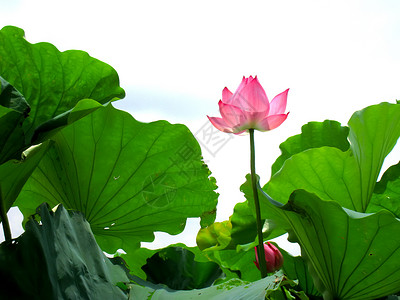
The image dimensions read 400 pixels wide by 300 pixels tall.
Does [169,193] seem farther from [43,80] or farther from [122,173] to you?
[43,80]

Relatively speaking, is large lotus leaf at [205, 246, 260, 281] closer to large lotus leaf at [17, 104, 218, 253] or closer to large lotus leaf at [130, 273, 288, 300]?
large lotus leaf at [17, 104, 218, 253]

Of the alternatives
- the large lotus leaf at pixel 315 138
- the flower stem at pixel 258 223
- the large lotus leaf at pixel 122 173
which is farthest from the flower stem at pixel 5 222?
the large lotus leaf at pixel 315 138

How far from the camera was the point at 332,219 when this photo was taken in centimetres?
76

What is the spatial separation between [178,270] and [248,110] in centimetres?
39

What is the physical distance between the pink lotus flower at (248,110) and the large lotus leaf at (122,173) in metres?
0.16

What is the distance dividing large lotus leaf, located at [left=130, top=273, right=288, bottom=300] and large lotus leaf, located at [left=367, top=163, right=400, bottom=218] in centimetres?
64

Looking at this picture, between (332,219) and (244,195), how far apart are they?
0.19 m

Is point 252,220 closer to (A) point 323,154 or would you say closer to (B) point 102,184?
(A) point 323,154

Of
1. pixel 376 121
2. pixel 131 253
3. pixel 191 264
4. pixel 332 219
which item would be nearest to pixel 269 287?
pixel 332 219

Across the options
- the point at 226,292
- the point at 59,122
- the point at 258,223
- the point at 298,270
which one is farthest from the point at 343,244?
the point at 59,122

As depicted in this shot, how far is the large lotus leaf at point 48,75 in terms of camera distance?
3.04ft

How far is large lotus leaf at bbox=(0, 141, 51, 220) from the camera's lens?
743 mm

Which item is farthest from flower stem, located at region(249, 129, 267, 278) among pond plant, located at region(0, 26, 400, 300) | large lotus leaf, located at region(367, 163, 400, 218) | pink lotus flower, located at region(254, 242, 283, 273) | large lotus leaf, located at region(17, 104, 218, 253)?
large lotus leaf, located at region(367, 163, 400, 218)

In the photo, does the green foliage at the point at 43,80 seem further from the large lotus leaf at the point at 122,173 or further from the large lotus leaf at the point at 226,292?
the large lotus leaf at the point at 226,292
